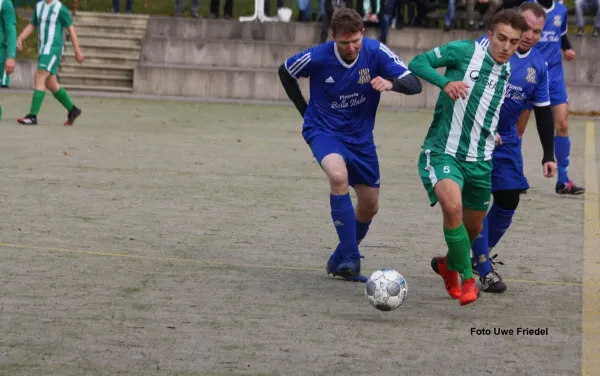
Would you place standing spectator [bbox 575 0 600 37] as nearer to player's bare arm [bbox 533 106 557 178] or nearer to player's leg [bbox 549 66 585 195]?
player's leg [bbox 549 66 585 195]

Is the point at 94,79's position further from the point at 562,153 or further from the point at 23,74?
the point at 562,153

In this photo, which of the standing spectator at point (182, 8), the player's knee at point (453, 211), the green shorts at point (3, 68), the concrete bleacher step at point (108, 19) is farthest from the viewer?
the concrete bleacher step at point (108, 19)

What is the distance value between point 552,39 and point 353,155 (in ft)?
15.8

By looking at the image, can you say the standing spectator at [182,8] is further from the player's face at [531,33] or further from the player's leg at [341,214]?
the player's leg at [341,214]

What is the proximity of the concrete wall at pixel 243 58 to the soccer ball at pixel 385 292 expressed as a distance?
17.3 m

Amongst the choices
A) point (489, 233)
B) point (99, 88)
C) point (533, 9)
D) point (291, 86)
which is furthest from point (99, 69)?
point (489, 233)

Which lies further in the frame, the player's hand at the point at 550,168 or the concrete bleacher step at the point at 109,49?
the concrete bleacher step at the point at 109,49

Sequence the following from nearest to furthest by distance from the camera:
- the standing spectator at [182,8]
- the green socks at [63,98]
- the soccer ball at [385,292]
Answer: the soccer ball at [385,292] → the green socks at [63,98] → the standing spectator at [182,8]

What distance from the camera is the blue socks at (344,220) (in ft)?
22.7

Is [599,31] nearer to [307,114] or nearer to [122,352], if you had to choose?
[307,114]

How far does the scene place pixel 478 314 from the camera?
607 centimetres

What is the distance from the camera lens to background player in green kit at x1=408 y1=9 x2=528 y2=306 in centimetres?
631

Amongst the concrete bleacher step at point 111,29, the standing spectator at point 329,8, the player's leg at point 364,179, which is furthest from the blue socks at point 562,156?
the concrete bleacher step at point 111,29

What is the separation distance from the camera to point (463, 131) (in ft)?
21.3
